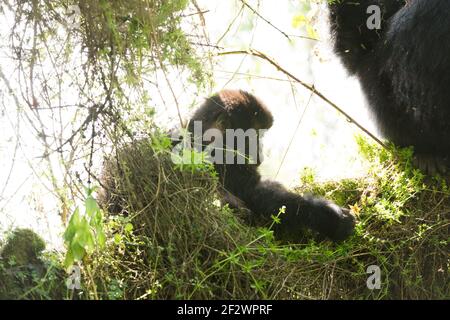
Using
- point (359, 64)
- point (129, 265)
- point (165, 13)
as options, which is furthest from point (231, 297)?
point (359, 64)

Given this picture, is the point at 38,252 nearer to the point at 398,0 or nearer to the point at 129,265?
the point at 129,265

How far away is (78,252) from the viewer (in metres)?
2.46

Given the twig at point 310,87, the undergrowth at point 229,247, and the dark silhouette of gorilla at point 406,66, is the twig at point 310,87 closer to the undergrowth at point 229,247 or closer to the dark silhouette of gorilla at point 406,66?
the dark silhouette of gorilla at point 406,66

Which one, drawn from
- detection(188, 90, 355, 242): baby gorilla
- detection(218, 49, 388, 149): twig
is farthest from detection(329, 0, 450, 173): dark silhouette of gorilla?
detection(188, 90, 355, 242): baby gorilla

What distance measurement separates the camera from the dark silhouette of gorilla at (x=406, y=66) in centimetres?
344

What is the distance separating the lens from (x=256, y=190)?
3689mm

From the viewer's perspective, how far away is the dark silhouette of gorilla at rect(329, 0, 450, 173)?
3.44 m

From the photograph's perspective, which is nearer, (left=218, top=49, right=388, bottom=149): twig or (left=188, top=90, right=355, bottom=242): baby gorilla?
(left=188, top=90, right=355, bottom=242): baby gorilla

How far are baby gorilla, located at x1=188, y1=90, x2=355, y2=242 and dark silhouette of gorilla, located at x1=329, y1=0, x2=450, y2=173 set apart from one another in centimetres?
56

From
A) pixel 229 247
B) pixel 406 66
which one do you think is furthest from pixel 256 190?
pixel 406 66

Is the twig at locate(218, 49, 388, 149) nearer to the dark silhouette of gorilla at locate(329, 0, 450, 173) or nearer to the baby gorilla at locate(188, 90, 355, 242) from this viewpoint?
the dark silhouette of gorilla at locate(329, 0, 450, 173)

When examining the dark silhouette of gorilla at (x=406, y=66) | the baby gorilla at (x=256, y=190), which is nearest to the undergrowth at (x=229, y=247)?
A: the baby gorilla at (x=256, y=190)

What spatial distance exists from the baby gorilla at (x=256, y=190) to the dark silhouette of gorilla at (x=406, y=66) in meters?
0.56
